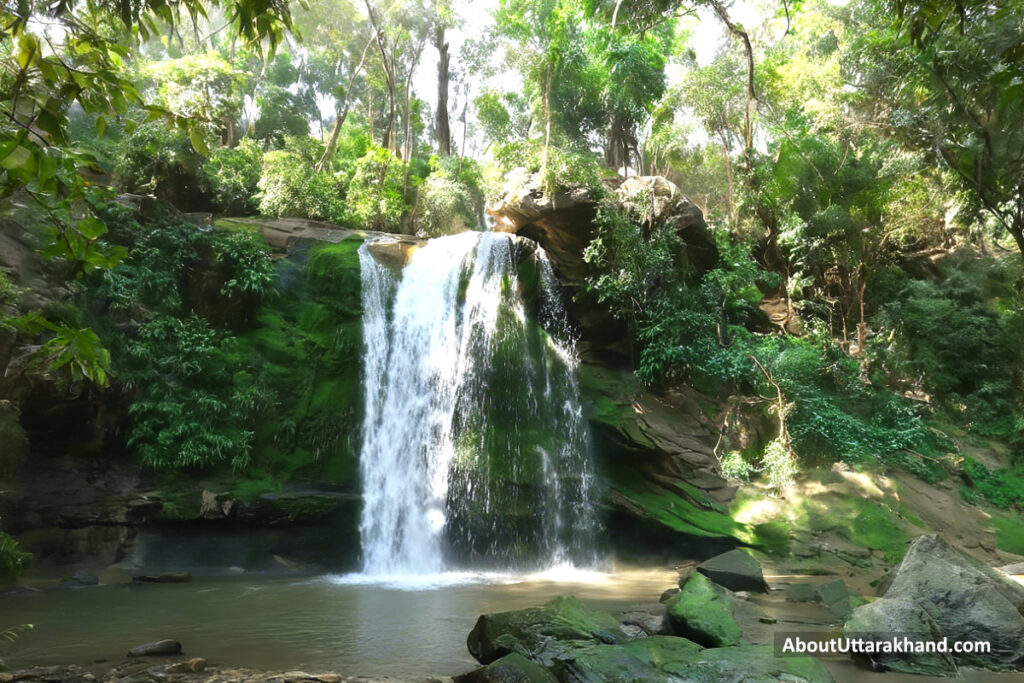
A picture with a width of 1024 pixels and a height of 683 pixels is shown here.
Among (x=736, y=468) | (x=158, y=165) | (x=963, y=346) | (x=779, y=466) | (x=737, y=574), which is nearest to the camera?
(x=737, y=574)

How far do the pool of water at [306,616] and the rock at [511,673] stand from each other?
36.5 inches

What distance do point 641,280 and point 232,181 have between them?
32.8 feet

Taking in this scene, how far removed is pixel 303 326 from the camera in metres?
12.3

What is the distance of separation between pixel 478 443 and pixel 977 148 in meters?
8.93

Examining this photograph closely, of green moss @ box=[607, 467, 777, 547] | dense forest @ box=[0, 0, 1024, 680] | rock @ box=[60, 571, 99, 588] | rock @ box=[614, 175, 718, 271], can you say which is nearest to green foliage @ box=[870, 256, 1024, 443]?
dense forest @ box=[0, 0, 1024, 680]

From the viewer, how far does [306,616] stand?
6645 mm

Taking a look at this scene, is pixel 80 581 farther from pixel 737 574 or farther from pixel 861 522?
pixel 861 522

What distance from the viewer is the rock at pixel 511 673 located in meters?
3.76

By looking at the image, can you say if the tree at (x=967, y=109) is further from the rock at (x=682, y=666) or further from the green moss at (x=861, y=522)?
the rock at (x=682, y=666)

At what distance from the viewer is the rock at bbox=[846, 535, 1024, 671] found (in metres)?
4.89

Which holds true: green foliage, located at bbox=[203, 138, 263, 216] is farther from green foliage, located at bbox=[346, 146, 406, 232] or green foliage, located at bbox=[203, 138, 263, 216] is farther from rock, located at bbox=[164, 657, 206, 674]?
rock, located at bbox=[164, 657, 206, 674]

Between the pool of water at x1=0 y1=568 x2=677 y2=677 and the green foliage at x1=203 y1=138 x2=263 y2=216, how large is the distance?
31.3 feet

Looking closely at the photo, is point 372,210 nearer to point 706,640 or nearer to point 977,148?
point 977,148

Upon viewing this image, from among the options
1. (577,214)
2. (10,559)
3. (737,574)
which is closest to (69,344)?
(737,574)
